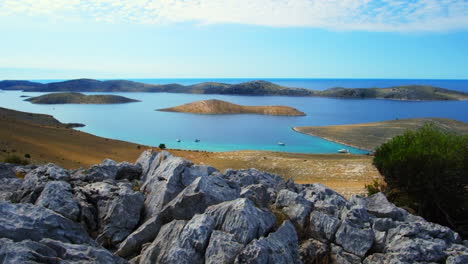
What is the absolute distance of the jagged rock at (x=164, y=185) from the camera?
11.8 m

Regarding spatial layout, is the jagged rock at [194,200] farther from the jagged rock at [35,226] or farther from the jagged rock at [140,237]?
→ the jagged rock at [35,226]

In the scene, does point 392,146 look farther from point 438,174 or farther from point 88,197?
point 88,197

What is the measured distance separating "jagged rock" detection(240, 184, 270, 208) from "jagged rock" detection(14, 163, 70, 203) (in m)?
7.46

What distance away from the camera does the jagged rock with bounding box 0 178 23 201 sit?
12.7 metres

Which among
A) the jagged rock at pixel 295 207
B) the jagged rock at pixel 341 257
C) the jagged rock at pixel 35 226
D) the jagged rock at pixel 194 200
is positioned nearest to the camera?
the jagged rock at pixel 35 226

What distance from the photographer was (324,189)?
16.0 m

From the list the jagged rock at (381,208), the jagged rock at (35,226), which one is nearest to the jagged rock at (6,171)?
the jagged rock at (35,226)

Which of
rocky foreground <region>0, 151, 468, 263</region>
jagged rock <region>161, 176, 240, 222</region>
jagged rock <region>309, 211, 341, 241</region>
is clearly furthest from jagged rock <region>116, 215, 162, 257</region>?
jagged rock <region>309, 211, 341, 241</region>

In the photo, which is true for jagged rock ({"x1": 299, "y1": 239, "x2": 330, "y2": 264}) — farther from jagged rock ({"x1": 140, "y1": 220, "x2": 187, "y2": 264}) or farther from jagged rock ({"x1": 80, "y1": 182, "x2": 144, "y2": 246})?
jagged rock ({"x1": 80, "y1": 182, "x2": 144, "y2": 246})

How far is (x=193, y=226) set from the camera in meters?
9.45

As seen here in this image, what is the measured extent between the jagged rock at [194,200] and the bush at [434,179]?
12782 mm

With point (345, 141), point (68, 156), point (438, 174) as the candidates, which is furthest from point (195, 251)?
point (345, 141)

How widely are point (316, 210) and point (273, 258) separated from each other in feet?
14.0

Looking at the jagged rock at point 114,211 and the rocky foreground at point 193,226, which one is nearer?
the rocky foreground at point 193,226
